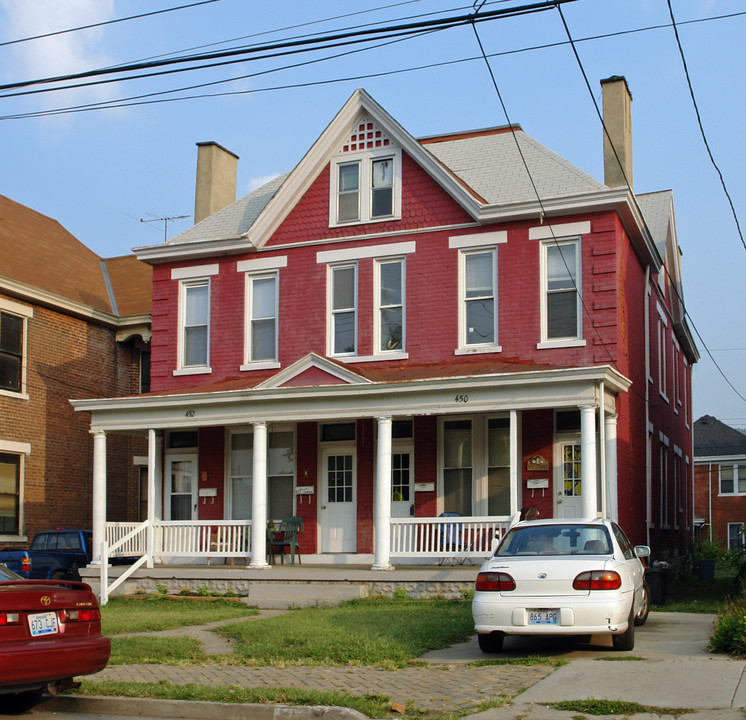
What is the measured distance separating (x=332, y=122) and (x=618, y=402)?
797 cm

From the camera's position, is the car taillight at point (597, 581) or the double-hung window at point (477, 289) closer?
the car taillight at point (597, 581)

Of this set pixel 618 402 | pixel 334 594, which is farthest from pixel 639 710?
pixel 618 402

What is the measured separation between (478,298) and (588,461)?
15.3ft

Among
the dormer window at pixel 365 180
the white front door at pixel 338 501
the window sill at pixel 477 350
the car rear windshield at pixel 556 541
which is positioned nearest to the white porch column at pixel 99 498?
the white front door at pixel 338 501

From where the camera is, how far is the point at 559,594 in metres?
10.2

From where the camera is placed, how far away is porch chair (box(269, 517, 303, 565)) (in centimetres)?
1928

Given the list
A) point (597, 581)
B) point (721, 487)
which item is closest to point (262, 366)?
point (597, 581)

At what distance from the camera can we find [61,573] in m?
20.3

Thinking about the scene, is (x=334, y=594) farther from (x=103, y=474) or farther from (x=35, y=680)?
(x=35, y=680)

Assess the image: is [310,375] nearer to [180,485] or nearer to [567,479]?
[180,485]

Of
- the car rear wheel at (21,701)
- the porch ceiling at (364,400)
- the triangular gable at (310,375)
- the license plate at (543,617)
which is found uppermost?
the triangular gable at (310,375)

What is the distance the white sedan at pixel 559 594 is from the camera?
10094 millimetres

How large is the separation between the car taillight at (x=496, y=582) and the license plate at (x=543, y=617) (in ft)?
1.10

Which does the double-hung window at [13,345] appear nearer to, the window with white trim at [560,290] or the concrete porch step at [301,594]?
the concrete porch step at [301,594]
